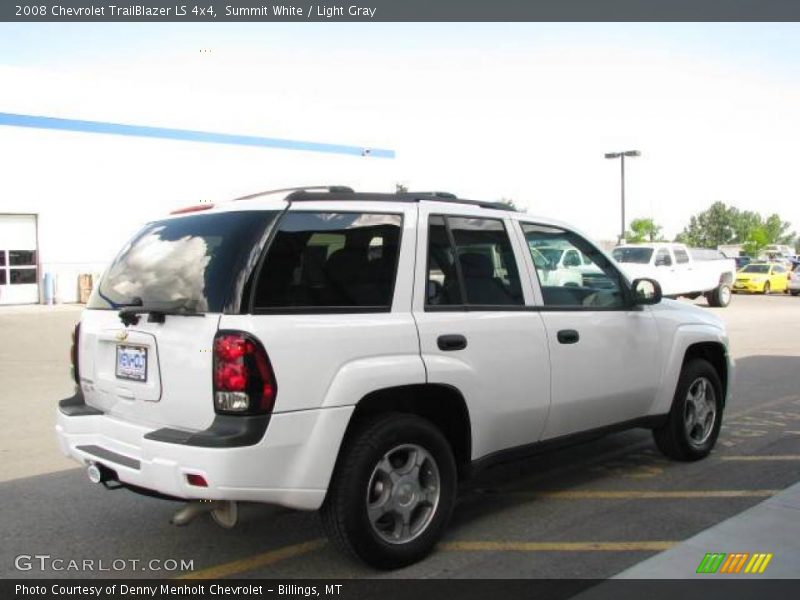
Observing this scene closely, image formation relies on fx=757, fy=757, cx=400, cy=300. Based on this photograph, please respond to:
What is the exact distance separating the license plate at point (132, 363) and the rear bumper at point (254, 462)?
250mm

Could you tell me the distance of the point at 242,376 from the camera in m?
3.37

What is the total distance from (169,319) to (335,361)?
82 centimetres

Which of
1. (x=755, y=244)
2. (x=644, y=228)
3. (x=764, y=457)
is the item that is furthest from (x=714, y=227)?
(x=764, y=457)

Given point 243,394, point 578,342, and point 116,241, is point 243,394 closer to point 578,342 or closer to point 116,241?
point 578,342

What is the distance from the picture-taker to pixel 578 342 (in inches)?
188

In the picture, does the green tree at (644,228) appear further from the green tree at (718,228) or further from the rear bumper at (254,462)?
the rear bumper at (254,462)

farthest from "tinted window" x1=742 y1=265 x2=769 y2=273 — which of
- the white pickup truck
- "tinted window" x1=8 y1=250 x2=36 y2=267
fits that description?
"tinted window" x1=8 y1=250 x2=36 y2=267

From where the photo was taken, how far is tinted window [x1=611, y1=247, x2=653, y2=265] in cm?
2270

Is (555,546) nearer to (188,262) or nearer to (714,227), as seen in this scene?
(188,262)

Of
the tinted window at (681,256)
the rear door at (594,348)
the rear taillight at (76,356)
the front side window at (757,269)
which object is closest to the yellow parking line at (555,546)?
the rear door at (594,348)

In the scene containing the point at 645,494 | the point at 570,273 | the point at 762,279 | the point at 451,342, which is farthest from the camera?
the point at 762,279

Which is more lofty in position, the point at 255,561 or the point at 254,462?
the point at 254,462

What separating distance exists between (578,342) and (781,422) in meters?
3.73

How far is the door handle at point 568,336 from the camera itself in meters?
4.66
